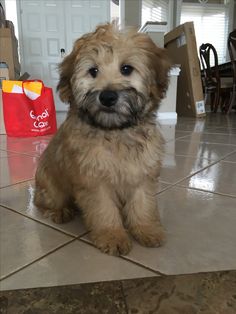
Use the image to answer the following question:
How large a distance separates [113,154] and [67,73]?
0.96 ft

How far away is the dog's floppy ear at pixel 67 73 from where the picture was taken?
3.40 ft

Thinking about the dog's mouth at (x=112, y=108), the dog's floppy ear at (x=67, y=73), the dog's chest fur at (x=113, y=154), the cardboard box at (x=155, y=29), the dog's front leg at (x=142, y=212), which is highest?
the cardboard box at (x=155, y=29)

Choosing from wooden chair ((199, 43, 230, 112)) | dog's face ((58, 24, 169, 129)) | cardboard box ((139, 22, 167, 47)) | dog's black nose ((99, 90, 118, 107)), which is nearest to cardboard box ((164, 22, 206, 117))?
cardboard box ((139, 22, 167, 47))

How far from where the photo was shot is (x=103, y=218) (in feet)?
3.36

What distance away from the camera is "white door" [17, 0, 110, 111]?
6.41 meters

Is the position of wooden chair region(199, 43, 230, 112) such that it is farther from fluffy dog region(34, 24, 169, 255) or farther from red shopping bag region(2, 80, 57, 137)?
fluffy dog region(34, 24, 169, 255)

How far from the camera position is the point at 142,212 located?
3.56ft

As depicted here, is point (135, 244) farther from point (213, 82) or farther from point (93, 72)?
point (213, 82)

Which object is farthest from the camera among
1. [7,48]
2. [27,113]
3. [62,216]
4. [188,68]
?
[188,68]

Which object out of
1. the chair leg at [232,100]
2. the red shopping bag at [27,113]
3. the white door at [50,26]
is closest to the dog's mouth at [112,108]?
the red shopping bag at [27,113]

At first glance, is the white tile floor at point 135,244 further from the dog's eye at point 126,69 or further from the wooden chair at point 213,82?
the wooden chair at point 213,82

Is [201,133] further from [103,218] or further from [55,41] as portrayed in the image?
[55,41]

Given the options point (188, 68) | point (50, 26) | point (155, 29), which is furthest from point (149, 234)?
point (50, 26)

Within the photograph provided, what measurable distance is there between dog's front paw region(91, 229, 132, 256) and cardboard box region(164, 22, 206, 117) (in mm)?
3843
